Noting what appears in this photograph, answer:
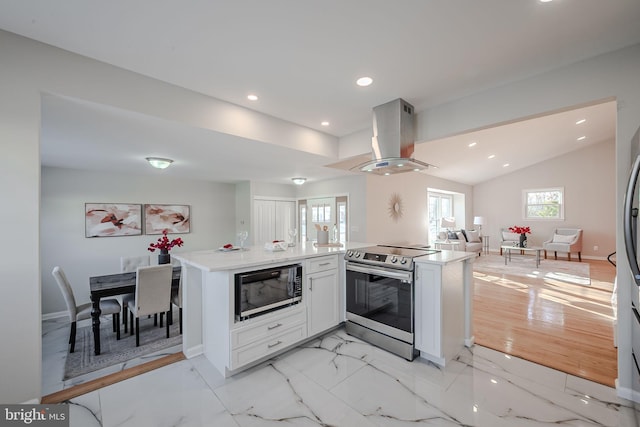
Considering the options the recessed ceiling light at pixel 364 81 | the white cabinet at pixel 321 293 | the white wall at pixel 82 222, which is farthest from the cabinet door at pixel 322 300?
the white wall at pixel 82 222

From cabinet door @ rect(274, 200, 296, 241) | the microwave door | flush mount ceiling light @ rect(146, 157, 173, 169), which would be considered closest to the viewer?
the microwave door

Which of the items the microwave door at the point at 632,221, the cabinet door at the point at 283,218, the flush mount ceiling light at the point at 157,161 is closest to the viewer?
the microwave door at the point at 632,221

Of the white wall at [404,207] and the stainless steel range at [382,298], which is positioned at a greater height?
the white wall at [404,207]

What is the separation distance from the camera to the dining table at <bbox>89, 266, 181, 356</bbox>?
2.69 meters

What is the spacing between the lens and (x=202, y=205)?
5.61 meters

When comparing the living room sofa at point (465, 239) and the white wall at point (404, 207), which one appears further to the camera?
the living room sofa at point (465, 239)

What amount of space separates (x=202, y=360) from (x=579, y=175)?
424 inches

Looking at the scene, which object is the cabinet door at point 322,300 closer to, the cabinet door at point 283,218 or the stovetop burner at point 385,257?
the stovetop burner at point 385,257

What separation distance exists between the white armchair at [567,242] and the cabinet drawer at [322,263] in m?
7.80

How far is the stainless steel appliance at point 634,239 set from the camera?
1454 millimetres

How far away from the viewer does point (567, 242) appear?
7.59 meters

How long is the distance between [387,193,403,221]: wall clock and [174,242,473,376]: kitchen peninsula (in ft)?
10.4

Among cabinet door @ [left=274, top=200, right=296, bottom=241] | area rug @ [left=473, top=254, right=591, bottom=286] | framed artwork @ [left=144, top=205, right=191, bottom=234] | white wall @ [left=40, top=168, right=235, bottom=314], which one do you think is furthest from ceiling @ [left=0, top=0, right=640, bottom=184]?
area rug @ [left=473, top=254, right=591, bottom=286]

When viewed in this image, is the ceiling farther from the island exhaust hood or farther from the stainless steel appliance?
the stainless steel appliance
